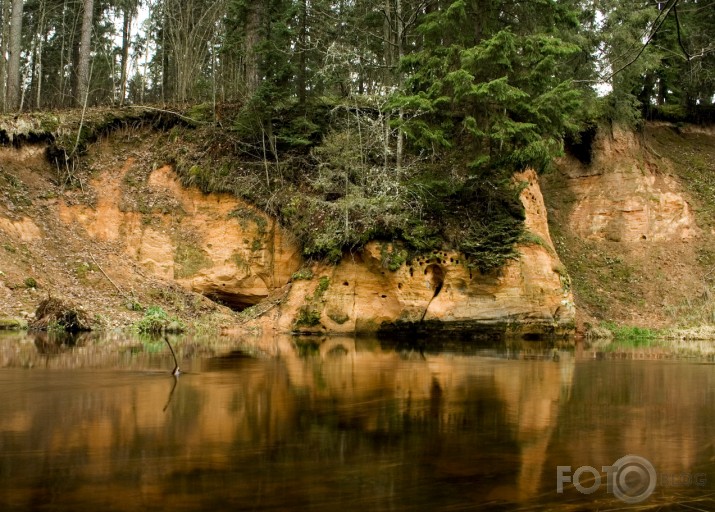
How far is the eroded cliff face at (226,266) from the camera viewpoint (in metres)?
20.2

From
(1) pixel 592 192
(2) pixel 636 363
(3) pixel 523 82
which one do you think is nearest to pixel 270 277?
(3) pixel 523 82

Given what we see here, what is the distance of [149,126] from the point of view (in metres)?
25.6

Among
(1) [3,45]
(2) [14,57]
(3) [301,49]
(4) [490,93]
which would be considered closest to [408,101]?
(4) [490,93]

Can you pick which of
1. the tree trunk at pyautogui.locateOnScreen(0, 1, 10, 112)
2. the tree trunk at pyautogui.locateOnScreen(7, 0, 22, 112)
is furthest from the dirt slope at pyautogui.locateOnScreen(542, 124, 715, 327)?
the tree trunk at pyautogui.locateOnScreen(0, 1, 10, 112)

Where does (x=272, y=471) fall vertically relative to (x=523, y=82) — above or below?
below

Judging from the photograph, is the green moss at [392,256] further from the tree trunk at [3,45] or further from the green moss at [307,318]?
the tree trunk at [3,45]

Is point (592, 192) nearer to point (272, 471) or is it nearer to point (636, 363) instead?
point (636, 363)

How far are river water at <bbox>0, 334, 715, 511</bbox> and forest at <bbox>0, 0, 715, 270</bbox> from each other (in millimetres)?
9442

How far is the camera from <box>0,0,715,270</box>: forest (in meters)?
19.3

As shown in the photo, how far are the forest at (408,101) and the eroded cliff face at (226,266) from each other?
78 centimetres

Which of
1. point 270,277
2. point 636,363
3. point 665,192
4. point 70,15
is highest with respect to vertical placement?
point 70,15

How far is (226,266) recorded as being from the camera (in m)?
22.7

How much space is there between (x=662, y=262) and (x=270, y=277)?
53.8 ft

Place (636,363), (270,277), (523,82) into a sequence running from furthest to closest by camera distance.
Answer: (270,277) → (523,82) → (636,363)
